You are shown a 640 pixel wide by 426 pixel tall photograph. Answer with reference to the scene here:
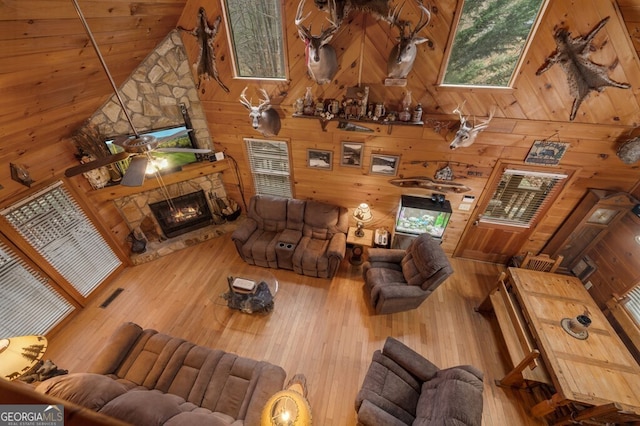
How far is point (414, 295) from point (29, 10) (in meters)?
4.73

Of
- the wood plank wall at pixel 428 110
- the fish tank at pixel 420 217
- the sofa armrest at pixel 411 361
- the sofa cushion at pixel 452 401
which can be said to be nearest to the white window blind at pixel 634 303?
the wood plank wall at pixel 428 110

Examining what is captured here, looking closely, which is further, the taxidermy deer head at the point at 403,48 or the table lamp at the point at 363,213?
the table lamp at the point at 363,213

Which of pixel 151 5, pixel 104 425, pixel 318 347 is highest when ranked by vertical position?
pixel 151 5

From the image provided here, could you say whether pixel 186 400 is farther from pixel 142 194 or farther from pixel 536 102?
pixel 536 102

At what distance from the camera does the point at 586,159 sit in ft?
11.1

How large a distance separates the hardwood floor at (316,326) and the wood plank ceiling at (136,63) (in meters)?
2.15

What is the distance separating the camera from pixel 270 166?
4703 mm

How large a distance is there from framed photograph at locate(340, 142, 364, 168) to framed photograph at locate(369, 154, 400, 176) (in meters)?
0.22

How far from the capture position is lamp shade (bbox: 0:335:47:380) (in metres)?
2.19

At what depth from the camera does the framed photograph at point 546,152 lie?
337cm

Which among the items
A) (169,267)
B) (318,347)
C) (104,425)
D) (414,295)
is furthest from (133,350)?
(414,295)

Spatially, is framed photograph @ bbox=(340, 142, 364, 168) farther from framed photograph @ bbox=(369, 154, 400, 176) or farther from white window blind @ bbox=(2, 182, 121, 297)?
white window blind @ bbox=(2, 182, 121, 297)

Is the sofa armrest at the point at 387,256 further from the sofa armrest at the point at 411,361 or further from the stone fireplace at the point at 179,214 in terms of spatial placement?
the stone fireplace at the point at 179,214

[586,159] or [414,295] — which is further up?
[586,159]
